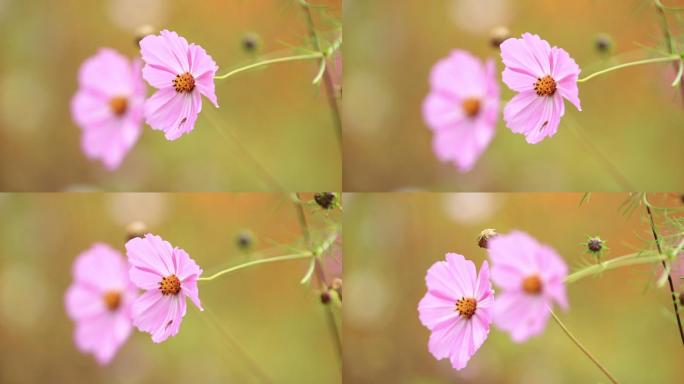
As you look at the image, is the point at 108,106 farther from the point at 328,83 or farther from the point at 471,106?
the point at 471,106

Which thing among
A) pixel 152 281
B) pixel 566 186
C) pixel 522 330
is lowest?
pixel 522 330

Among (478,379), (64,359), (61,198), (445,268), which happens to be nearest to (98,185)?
(61,198)

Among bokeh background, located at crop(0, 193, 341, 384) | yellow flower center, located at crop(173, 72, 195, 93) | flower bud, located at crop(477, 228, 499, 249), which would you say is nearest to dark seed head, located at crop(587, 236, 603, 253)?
flower bud, located at crop(477, 228, 499, 249)

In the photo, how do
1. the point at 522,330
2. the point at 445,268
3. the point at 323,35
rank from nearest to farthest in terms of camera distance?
1. the point at 522,330
2. the point at 445,268
3. the point at 323,35

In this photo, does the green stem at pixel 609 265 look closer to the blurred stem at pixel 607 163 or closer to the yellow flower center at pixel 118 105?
the blurred stem at pixel 607 163

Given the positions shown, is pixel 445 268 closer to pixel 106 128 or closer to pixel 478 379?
pixel 478 379

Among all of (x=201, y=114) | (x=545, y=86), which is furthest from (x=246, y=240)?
(x=545, y=86)

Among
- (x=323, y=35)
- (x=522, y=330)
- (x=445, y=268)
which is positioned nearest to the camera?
(x=522, y=330)
